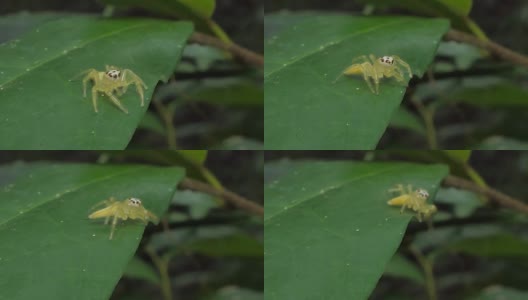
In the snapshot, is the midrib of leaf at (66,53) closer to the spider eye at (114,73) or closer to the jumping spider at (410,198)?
the spider eye at (114,73)

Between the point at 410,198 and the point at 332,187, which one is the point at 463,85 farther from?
the point at 332,187

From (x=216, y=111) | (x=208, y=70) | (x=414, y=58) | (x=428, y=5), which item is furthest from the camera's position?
(x=216, y=111)

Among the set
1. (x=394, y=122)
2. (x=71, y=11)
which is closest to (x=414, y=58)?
(x=394, y=122)

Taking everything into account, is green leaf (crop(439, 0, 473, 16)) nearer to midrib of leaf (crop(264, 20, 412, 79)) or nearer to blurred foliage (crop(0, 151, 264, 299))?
midrib of leaf (crop(264, 20, 412, 79))

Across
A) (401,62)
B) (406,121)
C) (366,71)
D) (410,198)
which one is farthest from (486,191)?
(366,71)

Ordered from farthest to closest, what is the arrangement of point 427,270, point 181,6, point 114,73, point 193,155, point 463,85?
point 463,85, point 427,270, point 193,155, point 181,6, point 114,73

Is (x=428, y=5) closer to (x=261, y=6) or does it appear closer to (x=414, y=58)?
(x=414, y=58)
